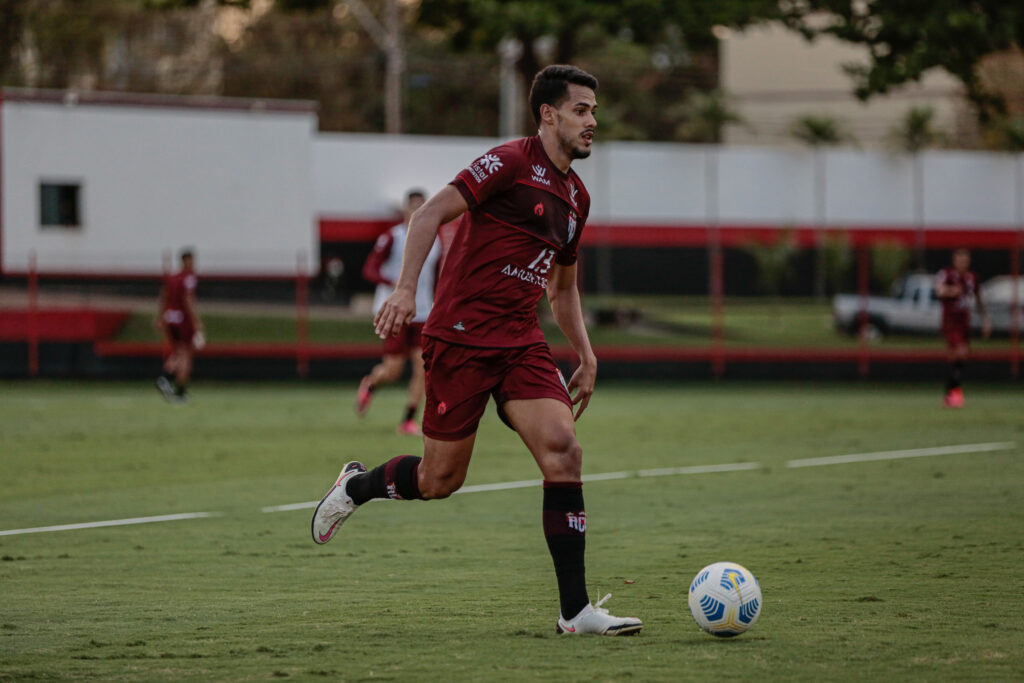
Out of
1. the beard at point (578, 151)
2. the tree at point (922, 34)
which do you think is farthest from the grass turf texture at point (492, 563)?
the tree at point (922, 34)

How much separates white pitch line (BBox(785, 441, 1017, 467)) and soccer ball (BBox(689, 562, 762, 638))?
275 inches

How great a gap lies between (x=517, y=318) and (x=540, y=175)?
61 cm

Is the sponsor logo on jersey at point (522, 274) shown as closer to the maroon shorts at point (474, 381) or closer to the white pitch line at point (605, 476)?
the maroon shorts at point (474, 381)

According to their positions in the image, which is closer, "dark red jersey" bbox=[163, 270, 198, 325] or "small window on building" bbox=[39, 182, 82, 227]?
"dark red jersey" bbox=[163, 270, 198, 325]

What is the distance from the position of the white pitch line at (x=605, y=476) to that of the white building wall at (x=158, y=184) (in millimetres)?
18471

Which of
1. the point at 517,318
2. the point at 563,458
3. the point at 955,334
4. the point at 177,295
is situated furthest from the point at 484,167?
the point at 955,334

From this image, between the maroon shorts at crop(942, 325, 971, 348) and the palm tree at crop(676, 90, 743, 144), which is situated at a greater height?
the palm tree at crop(676, 90, 743, 144)

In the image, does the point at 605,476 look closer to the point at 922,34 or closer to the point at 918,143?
the point at 922,34

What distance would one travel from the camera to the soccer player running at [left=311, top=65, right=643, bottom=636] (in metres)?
5.65

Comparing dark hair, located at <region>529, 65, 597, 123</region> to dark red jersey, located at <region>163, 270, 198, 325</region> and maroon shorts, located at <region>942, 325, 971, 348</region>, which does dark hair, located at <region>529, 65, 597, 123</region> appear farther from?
maroon shorts, located at <region>942, 325, 971, 348</region>

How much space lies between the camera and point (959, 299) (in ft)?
66.8

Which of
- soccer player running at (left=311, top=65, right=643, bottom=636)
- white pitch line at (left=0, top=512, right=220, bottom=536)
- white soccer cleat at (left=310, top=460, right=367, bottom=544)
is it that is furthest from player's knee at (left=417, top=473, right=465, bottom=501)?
white pitch line at (left=0, top=512, right=220, bottom=536)


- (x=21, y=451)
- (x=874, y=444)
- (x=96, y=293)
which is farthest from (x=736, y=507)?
(x=96, y=293)

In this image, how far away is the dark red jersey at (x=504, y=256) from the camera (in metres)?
5.79
